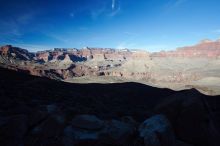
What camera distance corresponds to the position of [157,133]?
6320 millimetres

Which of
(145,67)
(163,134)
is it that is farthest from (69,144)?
(145,67)

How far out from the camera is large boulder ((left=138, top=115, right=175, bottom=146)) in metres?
6.15

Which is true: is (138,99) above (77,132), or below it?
below

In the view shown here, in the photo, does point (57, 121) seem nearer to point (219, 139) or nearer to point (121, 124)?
point (121, 124)

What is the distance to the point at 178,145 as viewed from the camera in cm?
718

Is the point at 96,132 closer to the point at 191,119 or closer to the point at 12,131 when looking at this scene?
the point at 12,131

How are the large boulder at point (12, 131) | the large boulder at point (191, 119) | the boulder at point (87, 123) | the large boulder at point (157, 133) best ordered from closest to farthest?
the large boulder at point (12, 131), the large boulder at point (157, 133), the boulder at point (87, 123), the large boulder at point (191, 119)

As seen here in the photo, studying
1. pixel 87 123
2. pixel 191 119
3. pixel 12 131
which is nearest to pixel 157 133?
pixel 87 123

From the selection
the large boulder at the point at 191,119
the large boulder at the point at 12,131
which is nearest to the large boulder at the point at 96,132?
the large boulder at the point at 12,131

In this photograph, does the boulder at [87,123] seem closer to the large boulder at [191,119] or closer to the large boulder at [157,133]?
the large boulder at [157,133]

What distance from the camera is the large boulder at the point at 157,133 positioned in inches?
242

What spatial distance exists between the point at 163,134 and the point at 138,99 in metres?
54.1

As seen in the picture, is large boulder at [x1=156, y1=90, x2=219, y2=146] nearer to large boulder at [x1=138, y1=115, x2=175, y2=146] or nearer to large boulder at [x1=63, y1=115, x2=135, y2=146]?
large boulder at [x1=138, y1=115, x2=175, y2=146]

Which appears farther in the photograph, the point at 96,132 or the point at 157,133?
the point at 96,132
